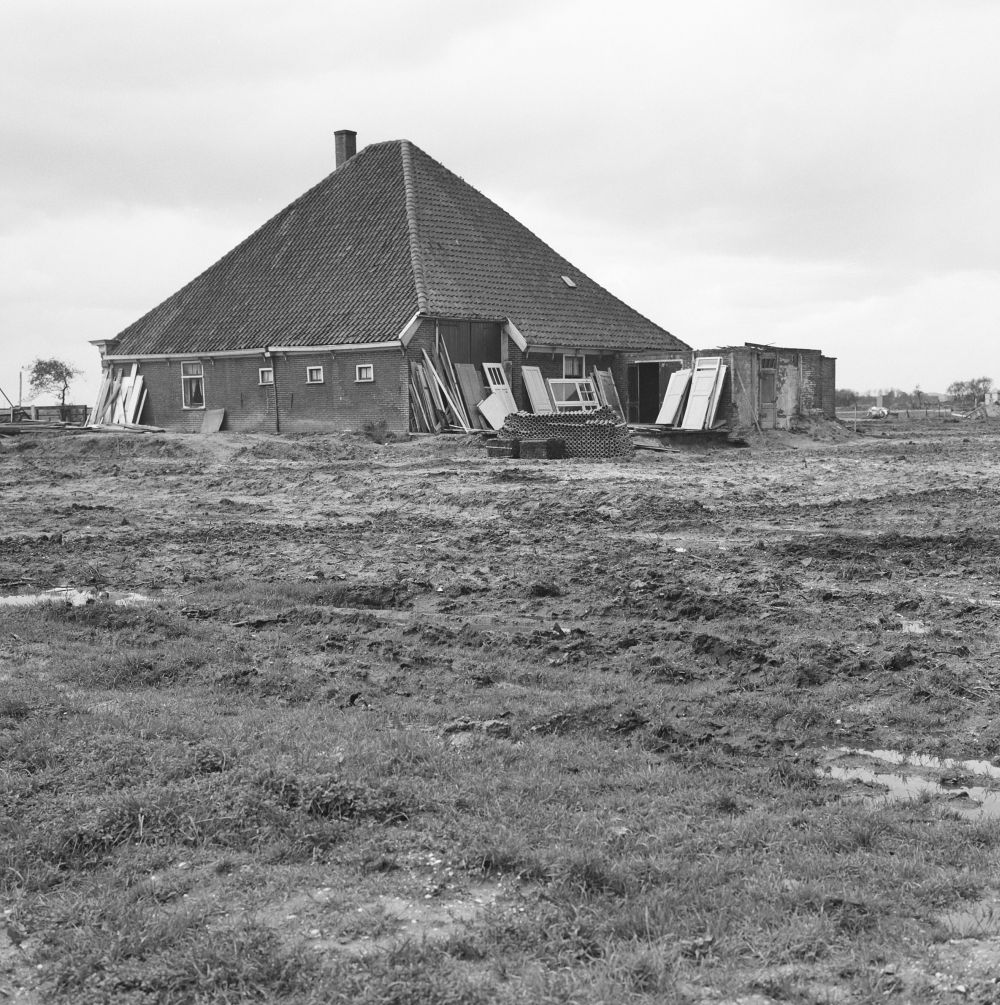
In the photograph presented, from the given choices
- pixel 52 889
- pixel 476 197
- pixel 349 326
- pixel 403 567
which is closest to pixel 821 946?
pixel 52 889

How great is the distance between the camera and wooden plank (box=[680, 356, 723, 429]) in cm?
3225

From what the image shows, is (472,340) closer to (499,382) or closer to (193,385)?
(499,382)

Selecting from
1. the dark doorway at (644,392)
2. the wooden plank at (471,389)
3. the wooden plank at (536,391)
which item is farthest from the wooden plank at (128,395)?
the dark doorway at (644,392)

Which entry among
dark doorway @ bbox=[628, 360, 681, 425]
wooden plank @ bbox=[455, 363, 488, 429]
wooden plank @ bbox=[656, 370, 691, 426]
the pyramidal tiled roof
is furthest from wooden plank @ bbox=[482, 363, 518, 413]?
dark doorway @ bbox=[628, 360, 681, 425]

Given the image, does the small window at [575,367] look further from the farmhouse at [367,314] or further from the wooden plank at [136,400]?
the wooden plank at [136,400]

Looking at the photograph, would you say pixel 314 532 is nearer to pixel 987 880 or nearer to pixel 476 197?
pixel 987 880

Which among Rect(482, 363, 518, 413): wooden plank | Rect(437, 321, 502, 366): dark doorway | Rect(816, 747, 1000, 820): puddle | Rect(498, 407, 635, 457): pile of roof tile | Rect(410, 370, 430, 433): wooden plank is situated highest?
Rect(437, 321, 502, 366): dark doorway

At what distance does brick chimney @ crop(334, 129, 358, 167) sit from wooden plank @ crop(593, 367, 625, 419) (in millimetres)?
12379

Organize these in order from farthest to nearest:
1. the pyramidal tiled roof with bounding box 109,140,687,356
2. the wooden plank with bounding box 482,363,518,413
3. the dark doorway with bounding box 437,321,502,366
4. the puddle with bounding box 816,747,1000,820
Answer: the pyramidal tiled roof with bounding box 109,140,687,356, the dark doorway with bounding box 437,321,502,366, the wooden plank with bounding box 482,363,518,413, the puddle with bounding box 816,747,1000,820

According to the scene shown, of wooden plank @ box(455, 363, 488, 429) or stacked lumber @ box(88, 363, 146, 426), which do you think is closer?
wooden plank @ box(455, 363, 488, 429)

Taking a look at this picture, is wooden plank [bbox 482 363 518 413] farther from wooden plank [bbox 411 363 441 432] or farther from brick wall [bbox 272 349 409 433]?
brick wall [bbox 272 349 409 433]

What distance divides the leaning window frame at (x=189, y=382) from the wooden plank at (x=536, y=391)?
10068 mm

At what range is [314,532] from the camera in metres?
15.5

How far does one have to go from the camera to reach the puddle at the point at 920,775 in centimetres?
595
